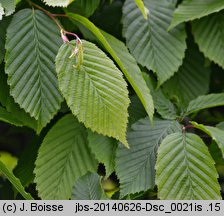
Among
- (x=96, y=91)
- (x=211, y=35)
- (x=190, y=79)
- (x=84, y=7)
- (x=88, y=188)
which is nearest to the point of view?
(x=96, y=91)

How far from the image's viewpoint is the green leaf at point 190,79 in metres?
1.66

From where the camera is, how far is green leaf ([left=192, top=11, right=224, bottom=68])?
1563 millimetres

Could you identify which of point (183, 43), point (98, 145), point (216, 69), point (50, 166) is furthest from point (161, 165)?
point (216, 69)

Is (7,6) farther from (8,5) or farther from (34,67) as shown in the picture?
(34,67)

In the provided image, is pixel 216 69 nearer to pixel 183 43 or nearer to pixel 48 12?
pixel 183 43

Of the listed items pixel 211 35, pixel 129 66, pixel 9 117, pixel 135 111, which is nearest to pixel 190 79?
pixel 211 35

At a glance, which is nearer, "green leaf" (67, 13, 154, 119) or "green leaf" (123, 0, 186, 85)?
"green leaf" (67, 13, 154, 119)

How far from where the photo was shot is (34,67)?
131cm

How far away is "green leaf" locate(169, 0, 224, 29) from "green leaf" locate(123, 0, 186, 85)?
4cm

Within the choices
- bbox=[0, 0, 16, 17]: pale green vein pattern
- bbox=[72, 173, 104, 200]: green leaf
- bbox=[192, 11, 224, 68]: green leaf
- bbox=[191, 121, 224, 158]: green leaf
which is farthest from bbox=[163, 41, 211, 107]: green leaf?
bbox=[0, 0, 16, 17]: pale green vein pattern

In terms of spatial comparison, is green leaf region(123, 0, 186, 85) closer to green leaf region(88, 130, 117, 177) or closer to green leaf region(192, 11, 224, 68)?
green leaf region(192, 11, 224, 68)

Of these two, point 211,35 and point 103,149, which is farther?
point 211,35

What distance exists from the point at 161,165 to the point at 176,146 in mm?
67

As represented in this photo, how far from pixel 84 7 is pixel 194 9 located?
1.01 ft
